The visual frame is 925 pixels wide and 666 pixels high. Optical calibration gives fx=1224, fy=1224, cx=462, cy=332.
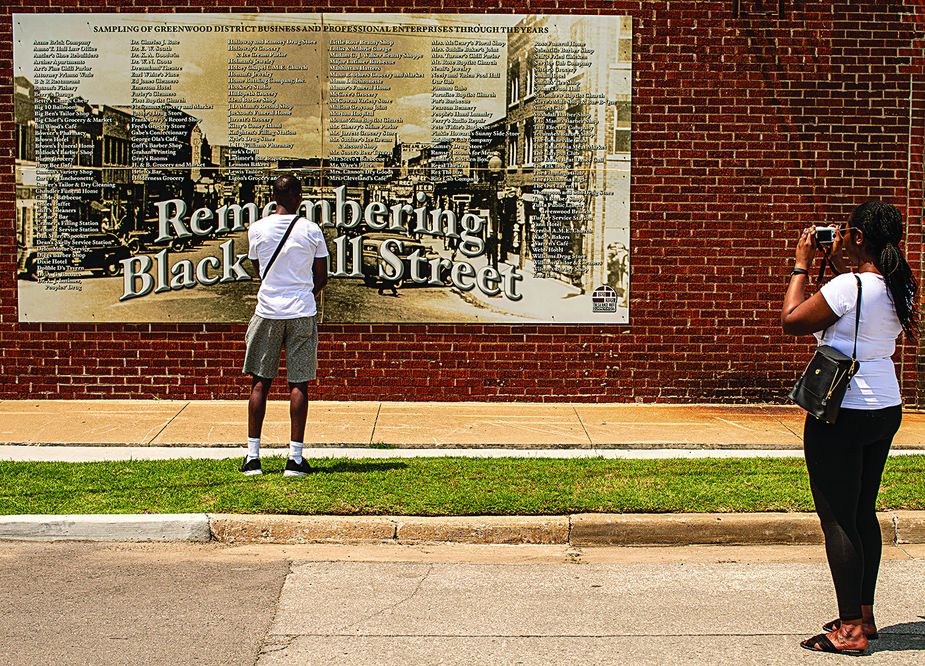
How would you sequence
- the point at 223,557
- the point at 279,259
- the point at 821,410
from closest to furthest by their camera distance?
the point at 821,410, the point at 223,557, the point at 279,259

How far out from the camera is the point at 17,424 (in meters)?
10.2

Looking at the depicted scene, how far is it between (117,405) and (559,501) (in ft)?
17.5

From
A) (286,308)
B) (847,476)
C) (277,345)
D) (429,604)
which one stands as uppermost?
(286,308)

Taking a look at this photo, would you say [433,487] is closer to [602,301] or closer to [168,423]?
[168,423]

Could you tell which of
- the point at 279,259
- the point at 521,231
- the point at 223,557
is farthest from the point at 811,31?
the point at 223,557

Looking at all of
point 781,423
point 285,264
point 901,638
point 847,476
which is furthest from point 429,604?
point 781,423

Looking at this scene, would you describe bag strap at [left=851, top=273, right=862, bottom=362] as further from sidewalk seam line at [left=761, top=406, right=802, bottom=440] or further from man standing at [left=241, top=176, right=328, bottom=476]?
sidewalk seam line at [left=761, top=406, right=802, bottom=440]

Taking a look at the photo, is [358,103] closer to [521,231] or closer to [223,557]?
[521,231]

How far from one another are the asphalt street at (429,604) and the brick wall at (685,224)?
4547 millimetres

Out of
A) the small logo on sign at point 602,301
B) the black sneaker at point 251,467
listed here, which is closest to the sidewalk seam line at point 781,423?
the small logo on sign at point 602,301

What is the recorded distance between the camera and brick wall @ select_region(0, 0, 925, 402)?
11.4 metres

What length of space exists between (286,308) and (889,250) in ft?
13.5

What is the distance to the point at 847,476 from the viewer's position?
17.0ft

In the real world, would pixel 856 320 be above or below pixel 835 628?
above
